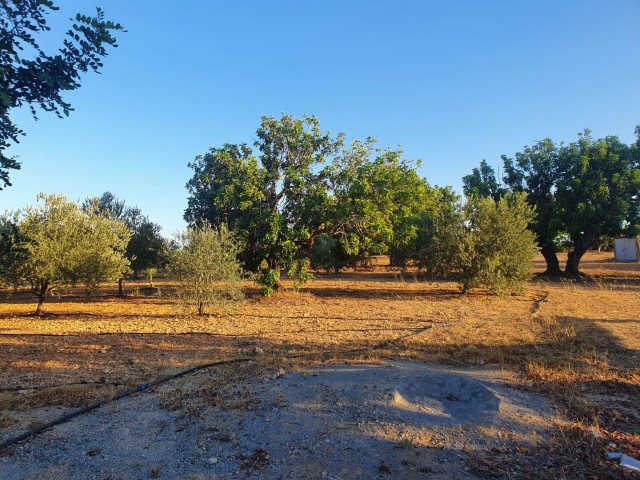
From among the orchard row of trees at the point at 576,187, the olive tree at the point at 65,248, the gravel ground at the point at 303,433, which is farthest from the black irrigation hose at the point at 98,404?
the orchard row of trees at the point at 576,187

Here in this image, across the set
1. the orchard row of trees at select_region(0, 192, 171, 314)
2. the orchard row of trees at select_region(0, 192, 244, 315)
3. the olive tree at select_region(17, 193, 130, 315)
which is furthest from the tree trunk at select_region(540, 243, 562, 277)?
the olive tree at select_region(17, 193, 130, 315)

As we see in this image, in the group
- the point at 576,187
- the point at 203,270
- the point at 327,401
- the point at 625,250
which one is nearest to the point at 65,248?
the point at 203,270

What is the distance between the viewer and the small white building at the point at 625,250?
42781 mm

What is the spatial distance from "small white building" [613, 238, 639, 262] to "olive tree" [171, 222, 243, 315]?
44183 mm

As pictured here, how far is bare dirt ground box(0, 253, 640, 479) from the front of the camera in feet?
13.5

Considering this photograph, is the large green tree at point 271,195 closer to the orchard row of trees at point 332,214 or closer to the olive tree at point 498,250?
the orchard row of trees at point 332,214

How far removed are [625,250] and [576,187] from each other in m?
26.1

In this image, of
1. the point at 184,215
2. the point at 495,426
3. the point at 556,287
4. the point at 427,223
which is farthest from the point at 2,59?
the point at 556,287

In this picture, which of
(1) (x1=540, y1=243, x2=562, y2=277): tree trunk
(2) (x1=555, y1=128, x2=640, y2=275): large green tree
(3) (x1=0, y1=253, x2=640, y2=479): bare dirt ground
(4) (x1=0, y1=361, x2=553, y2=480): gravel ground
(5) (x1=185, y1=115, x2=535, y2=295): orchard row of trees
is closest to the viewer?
(4) (x1=0, y1=361, x2=553, y2=480): gravel ground

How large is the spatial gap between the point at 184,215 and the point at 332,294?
8.70 metres

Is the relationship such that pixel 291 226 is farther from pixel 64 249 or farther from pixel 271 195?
pixel 64 249

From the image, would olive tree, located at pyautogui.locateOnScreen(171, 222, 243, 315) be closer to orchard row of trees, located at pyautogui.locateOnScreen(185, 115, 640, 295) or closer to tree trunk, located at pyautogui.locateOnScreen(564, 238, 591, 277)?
orchard row of trees, located at pyautogui.locateOnScreen(185, 115, 640, 295)

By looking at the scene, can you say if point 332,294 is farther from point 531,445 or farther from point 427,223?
point 531,445

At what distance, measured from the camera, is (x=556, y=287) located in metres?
22.4
